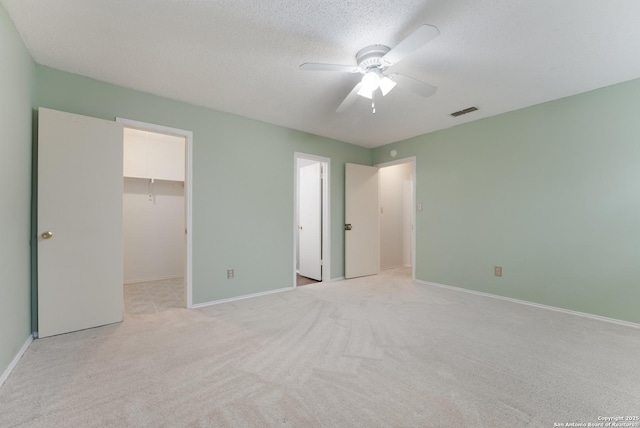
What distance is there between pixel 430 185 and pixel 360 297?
213 centimetres

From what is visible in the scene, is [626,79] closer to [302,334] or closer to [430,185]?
[430,185]

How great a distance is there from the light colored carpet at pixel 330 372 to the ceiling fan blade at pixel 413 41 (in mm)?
2110

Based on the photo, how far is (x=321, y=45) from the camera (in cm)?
212

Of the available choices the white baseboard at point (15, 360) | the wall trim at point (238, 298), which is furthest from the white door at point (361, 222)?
the white baseboard at point (15, 360)

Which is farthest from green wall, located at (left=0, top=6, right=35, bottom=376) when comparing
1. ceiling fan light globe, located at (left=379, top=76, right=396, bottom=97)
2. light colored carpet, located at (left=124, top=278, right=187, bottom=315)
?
ceiling fan light globe, located at (left=379, top=76, right=396, bottom=97)

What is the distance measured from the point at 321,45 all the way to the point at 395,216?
4.34m

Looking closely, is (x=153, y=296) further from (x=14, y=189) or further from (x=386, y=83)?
(x=386, y=83)

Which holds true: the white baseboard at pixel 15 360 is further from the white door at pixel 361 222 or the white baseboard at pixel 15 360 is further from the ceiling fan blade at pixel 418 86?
the white door at pixel 361 222

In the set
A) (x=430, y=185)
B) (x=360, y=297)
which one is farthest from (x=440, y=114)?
(x=360, y=297)

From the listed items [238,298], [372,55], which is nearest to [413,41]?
[372,55]

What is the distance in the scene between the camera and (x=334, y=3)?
1698 mm

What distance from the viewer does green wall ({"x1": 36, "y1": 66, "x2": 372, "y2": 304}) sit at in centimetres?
273

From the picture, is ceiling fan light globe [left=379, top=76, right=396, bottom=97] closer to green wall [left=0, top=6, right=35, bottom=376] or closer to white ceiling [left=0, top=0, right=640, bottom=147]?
white ceiling [left=0, top=0, right=640, bottom=147]

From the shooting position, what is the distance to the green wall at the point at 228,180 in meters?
2.73
